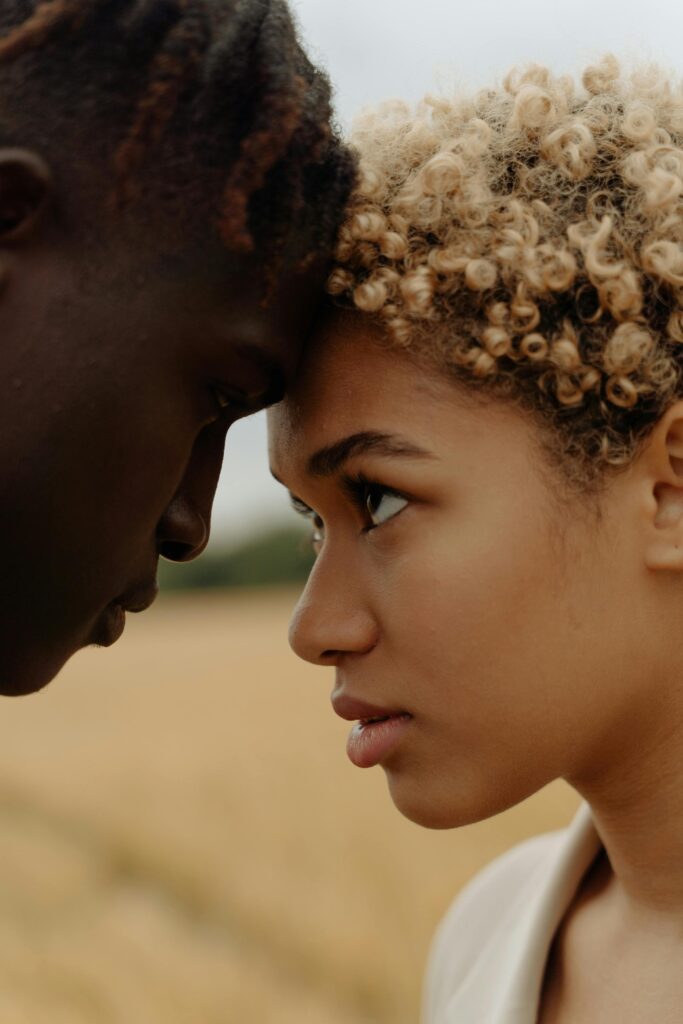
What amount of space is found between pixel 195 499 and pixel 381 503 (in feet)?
0.90

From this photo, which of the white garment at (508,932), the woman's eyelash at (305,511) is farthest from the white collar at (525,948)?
the woman's eyelash at (305,511)

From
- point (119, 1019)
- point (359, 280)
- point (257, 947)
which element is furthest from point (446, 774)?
point (257, 947)

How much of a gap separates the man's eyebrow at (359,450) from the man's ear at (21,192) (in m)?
0.53

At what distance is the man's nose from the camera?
5.39 feet

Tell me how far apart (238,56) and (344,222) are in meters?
0.28

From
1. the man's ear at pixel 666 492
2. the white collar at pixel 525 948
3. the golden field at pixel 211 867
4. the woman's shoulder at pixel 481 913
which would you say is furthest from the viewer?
the golden field at pixel 211 867

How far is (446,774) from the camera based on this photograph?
1.80 metres

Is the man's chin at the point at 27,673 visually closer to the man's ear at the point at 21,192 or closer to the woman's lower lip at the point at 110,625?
the woman's lower lip at the point at 110,625

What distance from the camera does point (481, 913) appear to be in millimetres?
2484

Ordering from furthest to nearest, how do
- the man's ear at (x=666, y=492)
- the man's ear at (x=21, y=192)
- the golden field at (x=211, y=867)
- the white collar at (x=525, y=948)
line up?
the golden field at (x=211, y=867) < the white collar at (x=525, y=948) < the man's ear at (x=666, y=492) < the man's ear at (x=21, y=192)

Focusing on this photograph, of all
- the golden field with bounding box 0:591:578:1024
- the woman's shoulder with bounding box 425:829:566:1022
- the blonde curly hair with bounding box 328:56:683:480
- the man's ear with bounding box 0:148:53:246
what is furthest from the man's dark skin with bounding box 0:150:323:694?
the golden field with bounding box 0:591:578:1024

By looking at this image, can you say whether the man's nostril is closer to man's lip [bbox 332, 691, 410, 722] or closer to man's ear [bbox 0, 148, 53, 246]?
man's lip [bbox 332, 691, 410, 722]

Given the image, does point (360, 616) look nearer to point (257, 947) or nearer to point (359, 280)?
point (359, 280)

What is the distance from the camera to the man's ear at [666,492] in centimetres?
177
